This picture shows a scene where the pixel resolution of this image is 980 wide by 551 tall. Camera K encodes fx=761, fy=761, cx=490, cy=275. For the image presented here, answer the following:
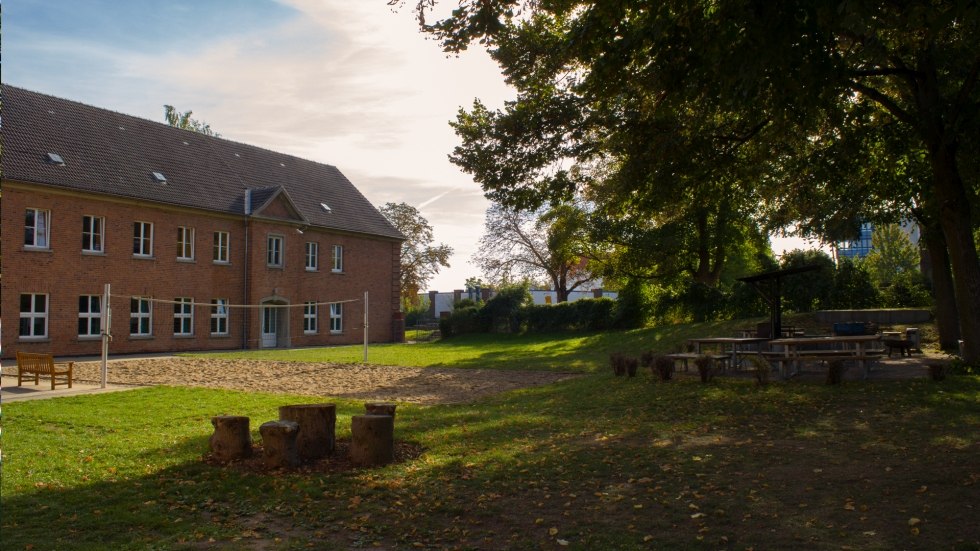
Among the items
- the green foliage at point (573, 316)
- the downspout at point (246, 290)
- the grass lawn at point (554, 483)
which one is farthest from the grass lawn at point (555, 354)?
the grass lawn at point (554, 483)

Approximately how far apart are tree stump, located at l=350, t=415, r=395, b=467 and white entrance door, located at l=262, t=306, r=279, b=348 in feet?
103

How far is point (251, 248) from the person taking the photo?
37.9 m

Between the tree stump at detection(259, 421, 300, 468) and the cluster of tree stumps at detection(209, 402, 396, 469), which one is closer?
the tree stump at detection(259, 421, 300, 468)

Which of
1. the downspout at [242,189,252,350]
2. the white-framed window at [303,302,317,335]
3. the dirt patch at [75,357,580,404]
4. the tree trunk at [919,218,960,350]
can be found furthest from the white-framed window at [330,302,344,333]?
the tree trunk at [919,218,960,350]

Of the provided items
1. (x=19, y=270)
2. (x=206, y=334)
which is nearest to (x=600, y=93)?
(x=19, y=270)

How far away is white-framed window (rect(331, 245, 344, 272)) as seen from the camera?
43.7 m

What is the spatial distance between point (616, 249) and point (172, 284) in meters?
22.5

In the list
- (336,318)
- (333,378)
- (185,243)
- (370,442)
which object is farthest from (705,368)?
(336,318)

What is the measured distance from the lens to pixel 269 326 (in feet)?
131

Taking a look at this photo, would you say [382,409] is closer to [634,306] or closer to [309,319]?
[634,306]

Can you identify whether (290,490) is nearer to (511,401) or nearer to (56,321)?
(511,401)

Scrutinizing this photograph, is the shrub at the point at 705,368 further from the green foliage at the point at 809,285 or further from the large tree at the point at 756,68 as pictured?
the green foliage at the point at 809,285

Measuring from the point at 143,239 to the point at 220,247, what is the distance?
164 inches

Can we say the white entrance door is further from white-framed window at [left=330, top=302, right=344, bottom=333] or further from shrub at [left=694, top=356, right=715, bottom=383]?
shrub at [left=694, top=356, right=715, bottom=383]
